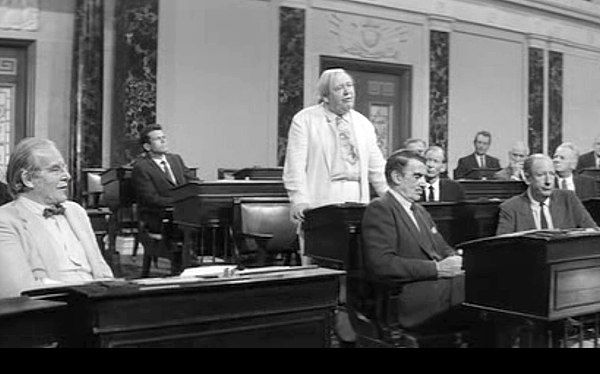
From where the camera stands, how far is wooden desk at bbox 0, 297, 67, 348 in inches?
73.9

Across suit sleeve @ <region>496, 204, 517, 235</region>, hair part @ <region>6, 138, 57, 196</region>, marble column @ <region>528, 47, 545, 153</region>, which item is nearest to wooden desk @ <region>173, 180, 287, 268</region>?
suit sleeve @ <region>496, 204, 517, 235</region>

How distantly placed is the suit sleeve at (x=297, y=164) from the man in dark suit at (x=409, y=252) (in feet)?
1.91

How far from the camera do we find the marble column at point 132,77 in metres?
8.15

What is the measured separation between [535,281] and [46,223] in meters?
1.90

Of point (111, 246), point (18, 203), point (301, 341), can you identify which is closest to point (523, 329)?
point (301, 341)

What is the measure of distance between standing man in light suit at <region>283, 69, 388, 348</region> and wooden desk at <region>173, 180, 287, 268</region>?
138 centimetres

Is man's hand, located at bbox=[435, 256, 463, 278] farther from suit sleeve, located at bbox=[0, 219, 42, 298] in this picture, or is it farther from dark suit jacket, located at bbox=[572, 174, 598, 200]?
dark suit jacket, located at bbox=[572, 174, 598, 200]

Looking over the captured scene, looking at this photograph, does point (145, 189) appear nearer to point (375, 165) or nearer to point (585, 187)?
point (375, 165)

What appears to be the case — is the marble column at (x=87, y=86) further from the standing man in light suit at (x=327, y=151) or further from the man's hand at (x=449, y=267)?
the man's hand at (x=449, y=267)

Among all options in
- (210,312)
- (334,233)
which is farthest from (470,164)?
(210,312)

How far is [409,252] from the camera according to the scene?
12.2 feet
